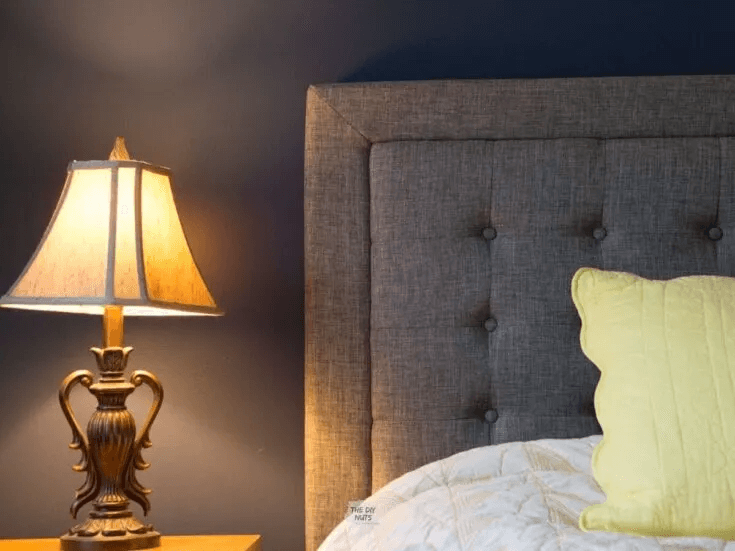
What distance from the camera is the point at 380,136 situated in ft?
6.70

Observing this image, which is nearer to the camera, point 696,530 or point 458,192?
point 696,530

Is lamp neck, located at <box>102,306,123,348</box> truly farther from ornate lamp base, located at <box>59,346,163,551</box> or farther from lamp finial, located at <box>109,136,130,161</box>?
lamp finial, located at <box>109,136,130,161</box>

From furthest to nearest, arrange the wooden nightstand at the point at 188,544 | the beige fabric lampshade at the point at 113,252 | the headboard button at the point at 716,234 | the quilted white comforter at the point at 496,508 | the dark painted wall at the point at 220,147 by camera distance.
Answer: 1. the dark painted wall at the point at 220,147
2. the headboard button at the point at 716,234
3. the wooden nightstand at the point at 188,544
4. the beige fabric lampshade at the point at 113,252
5. the quilted white comforter at the point at 496,508

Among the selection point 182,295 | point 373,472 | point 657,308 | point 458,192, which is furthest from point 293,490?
point 657,308

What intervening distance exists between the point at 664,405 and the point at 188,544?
2.83ft

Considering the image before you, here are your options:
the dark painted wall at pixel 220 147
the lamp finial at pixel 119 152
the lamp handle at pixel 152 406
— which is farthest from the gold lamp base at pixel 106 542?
the lamp finial at pixel 119 152

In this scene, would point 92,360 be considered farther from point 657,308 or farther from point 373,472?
point 657,308

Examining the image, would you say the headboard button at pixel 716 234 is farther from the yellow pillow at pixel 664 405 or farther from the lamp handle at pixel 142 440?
the lamp handle at pixel 142 440

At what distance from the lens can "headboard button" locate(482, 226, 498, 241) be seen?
2.02 meters

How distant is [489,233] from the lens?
6.63 ft

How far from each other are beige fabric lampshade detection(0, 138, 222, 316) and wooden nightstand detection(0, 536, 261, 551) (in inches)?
15.4

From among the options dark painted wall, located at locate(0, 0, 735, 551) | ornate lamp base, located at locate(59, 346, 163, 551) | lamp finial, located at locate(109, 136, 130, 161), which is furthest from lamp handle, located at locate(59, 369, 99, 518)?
lamp finial, located at locate(109, 136, 130, 161)

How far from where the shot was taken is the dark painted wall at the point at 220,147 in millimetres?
2160

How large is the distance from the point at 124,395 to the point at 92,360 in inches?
12.2
